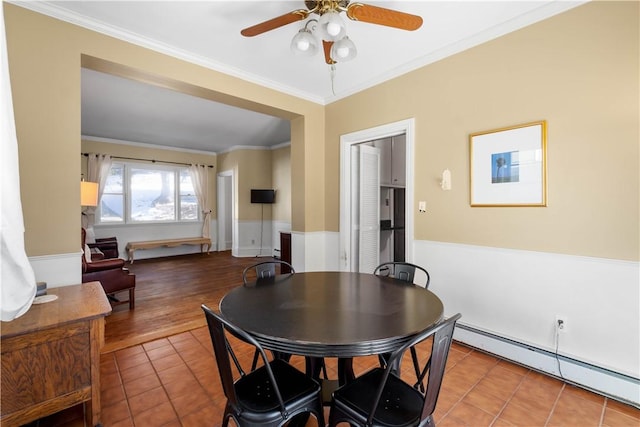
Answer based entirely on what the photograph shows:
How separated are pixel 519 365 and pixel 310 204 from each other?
2.70 metres

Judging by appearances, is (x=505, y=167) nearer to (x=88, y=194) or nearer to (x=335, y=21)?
(x=335, y=21)

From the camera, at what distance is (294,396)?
125 centimetres

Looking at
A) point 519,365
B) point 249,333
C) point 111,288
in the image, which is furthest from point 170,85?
point 519,365

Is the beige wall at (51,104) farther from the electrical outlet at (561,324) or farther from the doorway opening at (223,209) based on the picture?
the doorway opening at (223,209)

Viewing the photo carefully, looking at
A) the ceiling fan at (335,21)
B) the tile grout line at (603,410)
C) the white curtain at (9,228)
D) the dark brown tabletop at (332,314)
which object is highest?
the ceiling fan at (335,21)

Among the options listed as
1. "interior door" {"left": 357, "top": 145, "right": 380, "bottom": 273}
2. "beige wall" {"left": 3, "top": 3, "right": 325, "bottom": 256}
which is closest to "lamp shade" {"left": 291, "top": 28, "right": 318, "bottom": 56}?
"beige wall" {"left": 3, "top": 3, "right": 325, "bottom": 256}

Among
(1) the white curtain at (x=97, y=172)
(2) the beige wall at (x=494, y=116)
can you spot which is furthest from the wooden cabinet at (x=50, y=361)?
(1) the white curtain at (x=97, y=172)

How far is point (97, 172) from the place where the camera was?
236 inches

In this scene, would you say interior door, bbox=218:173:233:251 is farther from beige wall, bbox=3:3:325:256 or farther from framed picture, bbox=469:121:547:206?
framed picture, bbox=469:121:547:206

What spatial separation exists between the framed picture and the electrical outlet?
844 mm

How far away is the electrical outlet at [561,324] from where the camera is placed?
6.72 ft

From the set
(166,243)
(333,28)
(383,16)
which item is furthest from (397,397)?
(166,243)

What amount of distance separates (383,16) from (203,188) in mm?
6798

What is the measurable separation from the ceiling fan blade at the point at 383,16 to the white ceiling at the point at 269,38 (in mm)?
486
